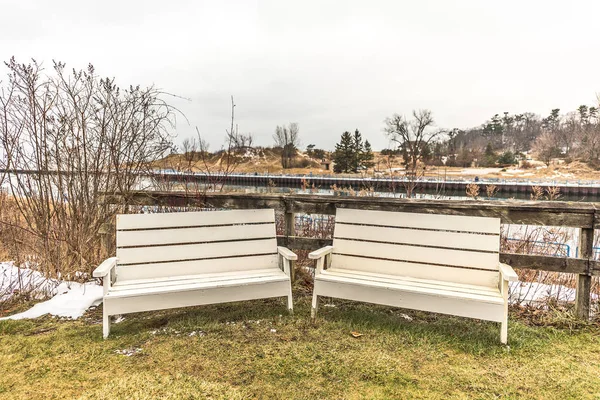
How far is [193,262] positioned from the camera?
3.21 metres

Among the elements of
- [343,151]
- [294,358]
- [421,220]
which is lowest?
[294,358]

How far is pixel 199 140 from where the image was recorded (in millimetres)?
4637

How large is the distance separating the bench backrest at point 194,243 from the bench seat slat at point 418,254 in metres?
0.75

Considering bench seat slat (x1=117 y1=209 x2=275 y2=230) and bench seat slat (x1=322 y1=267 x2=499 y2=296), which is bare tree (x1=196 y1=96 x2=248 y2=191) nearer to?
bench seat slat (x1=117 y1=209 x2=275 y2=230)

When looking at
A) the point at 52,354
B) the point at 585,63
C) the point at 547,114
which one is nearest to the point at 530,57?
the point at 585,63

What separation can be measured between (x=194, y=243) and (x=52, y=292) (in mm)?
1784

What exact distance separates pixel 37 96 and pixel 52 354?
9.61 ft

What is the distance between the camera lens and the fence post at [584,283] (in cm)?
289

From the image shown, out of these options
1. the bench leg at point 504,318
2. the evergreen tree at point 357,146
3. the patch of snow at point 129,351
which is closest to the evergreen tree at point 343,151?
the evergreen tree at point 357,146

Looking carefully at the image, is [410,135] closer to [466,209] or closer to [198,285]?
[466,209]

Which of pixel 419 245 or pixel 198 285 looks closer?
pixel 198 285

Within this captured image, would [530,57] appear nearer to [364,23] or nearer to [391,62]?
[391,62]

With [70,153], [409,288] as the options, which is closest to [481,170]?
[409,288]

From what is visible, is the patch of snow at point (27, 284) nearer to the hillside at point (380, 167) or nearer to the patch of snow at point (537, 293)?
the hillside at point (380, 167)
